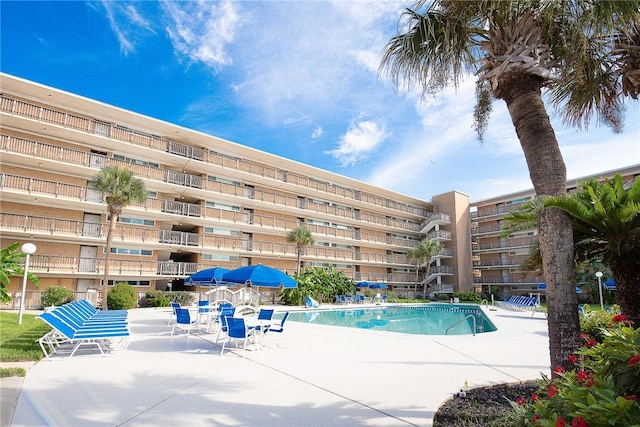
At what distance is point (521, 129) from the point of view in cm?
501

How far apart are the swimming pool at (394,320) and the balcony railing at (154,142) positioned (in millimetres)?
14248

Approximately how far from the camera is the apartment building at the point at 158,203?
71.7 feet

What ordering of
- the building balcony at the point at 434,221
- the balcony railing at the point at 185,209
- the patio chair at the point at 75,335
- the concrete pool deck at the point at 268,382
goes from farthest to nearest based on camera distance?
the building balcony at the point at 434,221, the balcony railing at the point at 185,209, the patio chair at the point at 75,335, the concrete pool deck at the point at 268,382

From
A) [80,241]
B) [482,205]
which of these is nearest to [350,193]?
[482,205]

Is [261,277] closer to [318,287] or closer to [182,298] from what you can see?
[182,298]

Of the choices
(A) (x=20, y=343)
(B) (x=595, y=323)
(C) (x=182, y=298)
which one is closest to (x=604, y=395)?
(B) (x=595, y=323)

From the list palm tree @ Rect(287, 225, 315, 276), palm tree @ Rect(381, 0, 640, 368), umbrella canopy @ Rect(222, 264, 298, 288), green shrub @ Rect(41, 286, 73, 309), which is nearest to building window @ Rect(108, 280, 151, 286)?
green shrub @ Rect(41, 286, 73, 309)

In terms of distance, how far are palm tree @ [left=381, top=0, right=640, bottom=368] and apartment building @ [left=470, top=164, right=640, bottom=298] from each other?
128 ft

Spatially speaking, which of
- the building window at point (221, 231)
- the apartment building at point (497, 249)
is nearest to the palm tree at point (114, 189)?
the building window at point (221, 231)

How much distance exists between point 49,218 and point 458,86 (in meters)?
24.5

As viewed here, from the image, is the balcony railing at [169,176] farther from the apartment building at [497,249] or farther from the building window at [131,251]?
the apartment building at [497,249]

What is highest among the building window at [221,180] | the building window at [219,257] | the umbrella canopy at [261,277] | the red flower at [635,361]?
the building window at [221,180]

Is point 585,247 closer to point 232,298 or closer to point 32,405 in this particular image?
point 32,405

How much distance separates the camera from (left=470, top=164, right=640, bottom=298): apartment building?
42.0m
